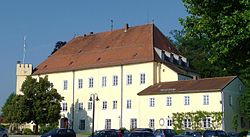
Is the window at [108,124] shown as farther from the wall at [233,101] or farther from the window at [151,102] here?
the wall at [233,101]

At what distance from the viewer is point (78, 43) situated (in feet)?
285

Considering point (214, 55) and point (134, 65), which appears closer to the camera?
point (214, 55)

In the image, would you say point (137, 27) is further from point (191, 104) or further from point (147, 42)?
point (191, 104)

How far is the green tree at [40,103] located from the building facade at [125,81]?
25.8ft

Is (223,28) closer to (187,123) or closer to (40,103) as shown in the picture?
(187,123)

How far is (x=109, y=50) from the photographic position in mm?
77562

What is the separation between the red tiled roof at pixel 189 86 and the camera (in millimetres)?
60375

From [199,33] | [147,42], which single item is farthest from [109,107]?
[199,33]

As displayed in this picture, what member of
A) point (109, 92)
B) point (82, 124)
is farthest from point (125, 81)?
point (82, 124)

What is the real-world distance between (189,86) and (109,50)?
19482 mm

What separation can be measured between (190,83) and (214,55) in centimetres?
4047

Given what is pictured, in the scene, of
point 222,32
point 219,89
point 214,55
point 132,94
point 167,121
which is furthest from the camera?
point 132,94

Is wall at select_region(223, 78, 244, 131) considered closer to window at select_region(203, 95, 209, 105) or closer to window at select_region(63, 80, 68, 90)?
window at select_region(203, 95, 209, 105)

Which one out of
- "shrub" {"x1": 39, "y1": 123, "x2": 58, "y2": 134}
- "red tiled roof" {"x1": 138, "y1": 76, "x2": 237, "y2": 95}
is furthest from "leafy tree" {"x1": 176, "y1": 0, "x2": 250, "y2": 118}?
"shrub" {"x1": 39, "y1": 123, "x2": 58, "y2": 134}
